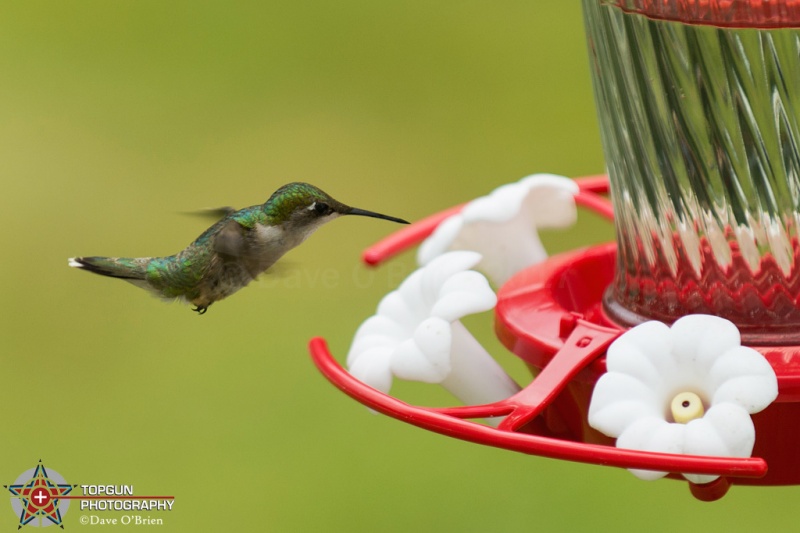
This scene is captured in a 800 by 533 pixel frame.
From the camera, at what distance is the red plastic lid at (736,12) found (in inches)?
76.7

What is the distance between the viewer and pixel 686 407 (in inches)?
77.8

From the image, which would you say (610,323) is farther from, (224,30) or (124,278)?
(224,30)

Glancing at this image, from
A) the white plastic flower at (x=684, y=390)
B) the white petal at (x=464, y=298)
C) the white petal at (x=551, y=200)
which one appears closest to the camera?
the white plastic flower at (x=684, y=390)

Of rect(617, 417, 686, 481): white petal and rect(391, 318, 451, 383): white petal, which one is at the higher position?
rect(391, 318, 451, 383): white petal

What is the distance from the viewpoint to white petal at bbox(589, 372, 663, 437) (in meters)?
1.92

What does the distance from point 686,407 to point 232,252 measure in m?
0.74

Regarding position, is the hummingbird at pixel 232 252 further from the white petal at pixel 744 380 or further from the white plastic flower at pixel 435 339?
the white petal at pixel 744 380

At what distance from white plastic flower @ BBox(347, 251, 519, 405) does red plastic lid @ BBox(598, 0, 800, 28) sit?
553 millimetres

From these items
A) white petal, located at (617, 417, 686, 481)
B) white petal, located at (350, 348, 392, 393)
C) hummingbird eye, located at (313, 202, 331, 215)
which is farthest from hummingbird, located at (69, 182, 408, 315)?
white petal, located at (617, 417, 686, 481)

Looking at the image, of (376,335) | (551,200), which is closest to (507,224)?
(551,200)

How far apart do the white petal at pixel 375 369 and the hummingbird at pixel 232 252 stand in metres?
0.28

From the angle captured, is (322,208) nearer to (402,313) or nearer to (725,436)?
(402,313)

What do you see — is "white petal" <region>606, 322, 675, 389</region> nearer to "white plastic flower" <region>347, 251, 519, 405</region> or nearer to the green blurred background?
"white plastic flower" <region>347, 251, 519, 405</region>

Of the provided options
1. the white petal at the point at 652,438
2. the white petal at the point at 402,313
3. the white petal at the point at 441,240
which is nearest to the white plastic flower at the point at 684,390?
the white petal at the point at 652,438
